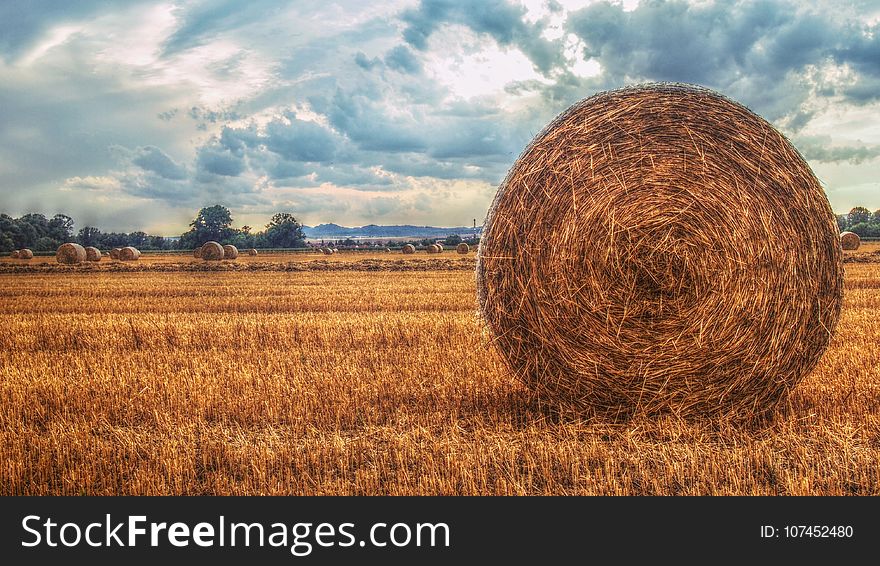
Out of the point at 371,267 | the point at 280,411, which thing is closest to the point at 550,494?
the point at 280,411

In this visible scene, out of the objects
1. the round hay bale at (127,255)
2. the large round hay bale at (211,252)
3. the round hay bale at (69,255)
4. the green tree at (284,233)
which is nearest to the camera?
the round hay bale at (69,255)

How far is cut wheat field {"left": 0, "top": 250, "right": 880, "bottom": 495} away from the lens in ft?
17.6

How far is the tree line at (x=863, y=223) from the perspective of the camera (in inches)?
2437

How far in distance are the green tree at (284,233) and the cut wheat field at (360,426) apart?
69754 mm

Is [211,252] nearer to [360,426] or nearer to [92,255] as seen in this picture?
[92,255]

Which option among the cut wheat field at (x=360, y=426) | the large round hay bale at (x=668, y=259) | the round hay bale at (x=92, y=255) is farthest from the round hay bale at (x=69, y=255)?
the large round hay bale at (x=668, y=259)

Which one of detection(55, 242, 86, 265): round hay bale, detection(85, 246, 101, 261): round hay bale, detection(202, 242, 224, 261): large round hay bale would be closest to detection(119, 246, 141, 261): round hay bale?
detection(85, 246, 101, 261): round hay bale

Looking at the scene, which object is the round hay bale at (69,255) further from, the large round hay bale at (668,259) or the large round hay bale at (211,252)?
the large round hay bale at (668,259)

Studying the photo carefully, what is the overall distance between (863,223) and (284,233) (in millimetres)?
57317

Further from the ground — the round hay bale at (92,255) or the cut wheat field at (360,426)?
the round hay bale at (92,255)

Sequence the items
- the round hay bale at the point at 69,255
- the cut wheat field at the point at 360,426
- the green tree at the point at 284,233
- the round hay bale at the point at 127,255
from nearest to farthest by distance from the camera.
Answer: the cut wheat field at the point at 360,426, the round hay bale at the point at 69,255, the round hay bale at the point at 127,255, the green tree at the point at 284,233

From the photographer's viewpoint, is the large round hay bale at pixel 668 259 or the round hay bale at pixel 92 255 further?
the round hay bale at pixel 92 255

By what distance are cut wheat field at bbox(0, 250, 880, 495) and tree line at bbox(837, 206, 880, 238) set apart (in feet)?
186

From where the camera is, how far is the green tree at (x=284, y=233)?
267ft
